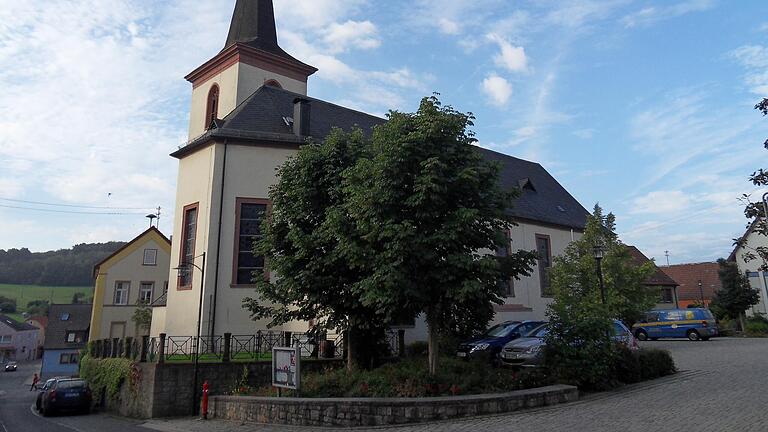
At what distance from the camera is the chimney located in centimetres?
2296

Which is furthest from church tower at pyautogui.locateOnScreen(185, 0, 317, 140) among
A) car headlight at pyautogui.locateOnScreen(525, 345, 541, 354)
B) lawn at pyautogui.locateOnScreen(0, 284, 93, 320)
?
lawn at pyautogui.locateOnScreen(0, 284, 93, 320)

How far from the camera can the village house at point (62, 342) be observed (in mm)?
52250

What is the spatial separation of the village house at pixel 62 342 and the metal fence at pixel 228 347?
Result: 3846 cm

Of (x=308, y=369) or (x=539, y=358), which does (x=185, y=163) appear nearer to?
(x=308, y=369)

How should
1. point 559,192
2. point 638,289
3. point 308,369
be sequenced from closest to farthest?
point 308,369
point 638,289
point 559,192

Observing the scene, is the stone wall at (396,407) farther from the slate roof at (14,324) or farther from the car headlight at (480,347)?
the slate roof at (14,324)

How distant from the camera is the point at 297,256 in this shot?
46.6ft

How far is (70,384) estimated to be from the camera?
1995cm

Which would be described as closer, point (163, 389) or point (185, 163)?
point (163, 389)

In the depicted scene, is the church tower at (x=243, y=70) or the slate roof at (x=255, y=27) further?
the slate roof at (x=255, y=27)

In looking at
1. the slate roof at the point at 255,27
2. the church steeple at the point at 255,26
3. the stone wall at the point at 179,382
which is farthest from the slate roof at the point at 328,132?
the stone wall at the point at 179,382

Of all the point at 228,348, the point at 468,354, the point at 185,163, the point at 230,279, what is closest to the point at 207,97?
the point at 185,163

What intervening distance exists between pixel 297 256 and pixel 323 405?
172 inches

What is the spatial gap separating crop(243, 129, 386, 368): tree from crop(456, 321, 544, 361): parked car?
3.17 metres
